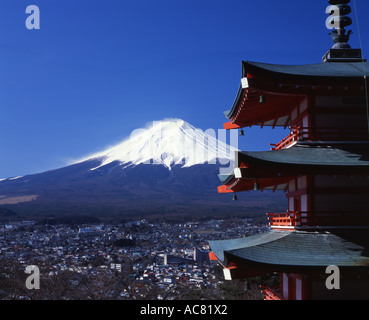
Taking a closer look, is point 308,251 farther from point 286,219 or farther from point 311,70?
point 311,70

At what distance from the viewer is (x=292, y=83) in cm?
1109

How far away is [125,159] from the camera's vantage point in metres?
188

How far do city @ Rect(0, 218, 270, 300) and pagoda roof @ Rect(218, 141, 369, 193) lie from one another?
2.94m

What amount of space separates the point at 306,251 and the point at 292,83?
3.85m

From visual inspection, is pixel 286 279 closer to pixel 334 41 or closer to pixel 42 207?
pixel 334 41

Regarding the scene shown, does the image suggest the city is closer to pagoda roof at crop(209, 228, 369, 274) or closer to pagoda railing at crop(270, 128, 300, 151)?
pagoda roof at crop(209, 228, 369, 274)

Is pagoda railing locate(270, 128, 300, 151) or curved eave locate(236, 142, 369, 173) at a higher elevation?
pagoda railing locate(270, 128, 300, 151)

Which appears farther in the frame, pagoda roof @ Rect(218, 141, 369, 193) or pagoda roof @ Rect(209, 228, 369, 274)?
pagoda roof @ Rect(218, 141, 369, 193)

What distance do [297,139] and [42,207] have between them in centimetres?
11143

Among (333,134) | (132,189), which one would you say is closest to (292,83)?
(333,134)

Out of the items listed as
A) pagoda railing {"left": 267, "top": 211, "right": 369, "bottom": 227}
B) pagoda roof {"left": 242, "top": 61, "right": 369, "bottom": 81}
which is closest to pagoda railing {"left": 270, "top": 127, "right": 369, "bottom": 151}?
pagoda roof {"left": 242, "top": 61, "right": 369, "bottom": 81}

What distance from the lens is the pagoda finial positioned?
12883 millimetres

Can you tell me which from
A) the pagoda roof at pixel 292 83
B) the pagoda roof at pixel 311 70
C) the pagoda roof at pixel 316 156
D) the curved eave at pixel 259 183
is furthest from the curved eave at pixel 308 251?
the pagoda roof at pixel 311 70

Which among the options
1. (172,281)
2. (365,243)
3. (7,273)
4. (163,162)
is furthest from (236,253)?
(163,162)
